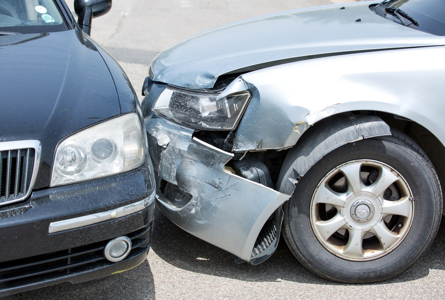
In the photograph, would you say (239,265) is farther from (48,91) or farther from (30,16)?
(30,16)

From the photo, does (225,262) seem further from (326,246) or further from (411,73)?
(411,73)

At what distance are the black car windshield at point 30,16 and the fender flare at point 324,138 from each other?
1.60m

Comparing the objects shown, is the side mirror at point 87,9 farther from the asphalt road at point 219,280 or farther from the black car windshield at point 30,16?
the asphalt road at point 219,280

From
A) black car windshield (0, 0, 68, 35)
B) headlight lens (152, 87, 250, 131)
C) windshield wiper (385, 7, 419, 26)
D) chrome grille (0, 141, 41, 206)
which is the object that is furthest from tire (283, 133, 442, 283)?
black car windshield (0, 0, 68, 35)

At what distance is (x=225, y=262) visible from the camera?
2645mm

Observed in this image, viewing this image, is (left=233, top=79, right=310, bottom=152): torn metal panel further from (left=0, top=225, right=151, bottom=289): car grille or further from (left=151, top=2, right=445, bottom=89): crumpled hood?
(left=0, top=225, right=151, bottom=289): car grille

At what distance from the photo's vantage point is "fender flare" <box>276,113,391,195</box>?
2219 mm

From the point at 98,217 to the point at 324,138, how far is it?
110 cm

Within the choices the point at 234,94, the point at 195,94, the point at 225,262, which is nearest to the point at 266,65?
the point at 234,94

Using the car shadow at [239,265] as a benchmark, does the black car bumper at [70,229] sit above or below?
above

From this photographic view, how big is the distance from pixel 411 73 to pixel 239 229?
110 centimetres

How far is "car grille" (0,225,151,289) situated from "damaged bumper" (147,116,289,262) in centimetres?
39

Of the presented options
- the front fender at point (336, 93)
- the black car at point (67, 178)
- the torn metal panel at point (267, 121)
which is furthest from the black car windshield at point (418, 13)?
the black car at point (67, 178)

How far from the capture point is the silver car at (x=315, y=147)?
218 cm
